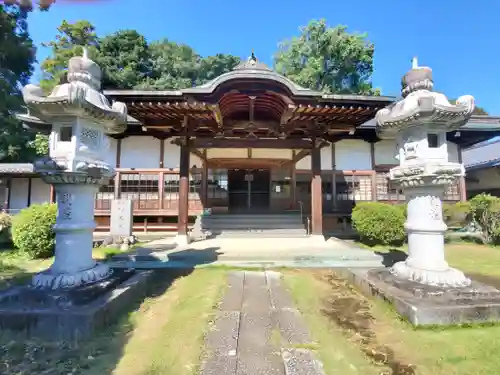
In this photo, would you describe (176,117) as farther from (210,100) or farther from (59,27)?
(59,27)

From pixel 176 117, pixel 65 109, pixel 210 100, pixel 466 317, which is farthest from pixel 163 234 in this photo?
pixel 466 317

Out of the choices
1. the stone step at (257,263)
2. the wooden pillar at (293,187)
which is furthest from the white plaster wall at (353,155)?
the stone step at (257,263)

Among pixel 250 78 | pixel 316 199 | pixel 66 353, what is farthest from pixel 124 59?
pixel 66 353

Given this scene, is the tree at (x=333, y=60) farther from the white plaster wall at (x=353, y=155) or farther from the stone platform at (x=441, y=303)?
the stone platform at (x=441, y=303)

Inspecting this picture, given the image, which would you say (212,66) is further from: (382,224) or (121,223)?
(382,224)

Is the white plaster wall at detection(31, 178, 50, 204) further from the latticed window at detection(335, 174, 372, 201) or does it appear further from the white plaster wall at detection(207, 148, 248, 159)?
the latticed window at detection(335, 174, 372, 201)

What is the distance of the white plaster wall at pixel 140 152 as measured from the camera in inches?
480

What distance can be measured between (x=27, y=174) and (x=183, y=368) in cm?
1538

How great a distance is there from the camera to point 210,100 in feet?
23.6

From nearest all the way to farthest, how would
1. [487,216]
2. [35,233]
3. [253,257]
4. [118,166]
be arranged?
[253,257]
[35,233]
[487,216]
[118,166]

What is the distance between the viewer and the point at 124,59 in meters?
27.0

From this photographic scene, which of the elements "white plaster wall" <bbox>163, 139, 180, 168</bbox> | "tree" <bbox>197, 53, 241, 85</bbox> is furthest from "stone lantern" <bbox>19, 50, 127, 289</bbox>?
"tree" <bbox>197, 53, 241, 85</bbox>

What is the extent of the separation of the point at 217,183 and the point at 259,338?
35.9ft

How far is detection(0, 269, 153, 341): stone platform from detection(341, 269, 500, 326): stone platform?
360 cm
